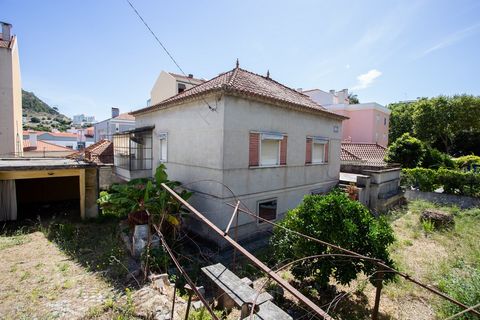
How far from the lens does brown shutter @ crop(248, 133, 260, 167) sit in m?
10.5

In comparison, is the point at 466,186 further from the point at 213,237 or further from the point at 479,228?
the point at 213,237

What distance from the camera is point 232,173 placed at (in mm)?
9820

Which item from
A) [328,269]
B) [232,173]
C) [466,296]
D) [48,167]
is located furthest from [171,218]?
[466,296]

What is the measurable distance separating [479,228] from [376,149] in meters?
14.1

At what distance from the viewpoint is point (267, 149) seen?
11.3m

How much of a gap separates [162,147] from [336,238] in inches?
426

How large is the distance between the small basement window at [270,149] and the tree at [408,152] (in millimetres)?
15783

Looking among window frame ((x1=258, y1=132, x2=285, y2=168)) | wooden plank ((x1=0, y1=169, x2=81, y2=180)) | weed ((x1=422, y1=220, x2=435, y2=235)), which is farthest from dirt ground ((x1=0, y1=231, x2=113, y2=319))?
weed ((x1=422, y1=220, x2=435, y2=235))

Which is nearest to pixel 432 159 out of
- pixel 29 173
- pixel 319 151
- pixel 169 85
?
pixel 319 151

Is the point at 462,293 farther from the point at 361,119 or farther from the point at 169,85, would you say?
the point at 361,119

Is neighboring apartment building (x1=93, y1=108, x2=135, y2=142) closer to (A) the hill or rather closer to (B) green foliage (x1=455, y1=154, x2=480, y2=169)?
(B) green foliage (x1=455, y1=154, x2=480, y2=169)

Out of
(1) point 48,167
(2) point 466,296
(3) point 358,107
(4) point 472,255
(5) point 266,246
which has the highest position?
(3) point 358,107

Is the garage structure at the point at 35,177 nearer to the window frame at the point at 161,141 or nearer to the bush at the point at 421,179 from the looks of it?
the window frame at the point at 161,141

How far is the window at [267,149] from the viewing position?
10602mm
